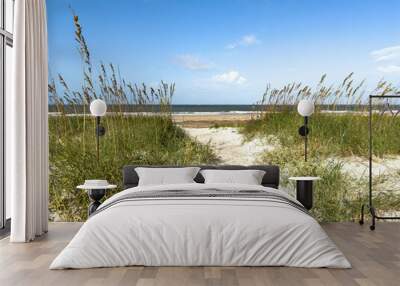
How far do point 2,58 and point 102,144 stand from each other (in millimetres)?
1899

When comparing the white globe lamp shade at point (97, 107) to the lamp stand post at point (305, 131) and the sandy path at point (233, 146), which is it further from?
the lamp stand post at point (305, 131)

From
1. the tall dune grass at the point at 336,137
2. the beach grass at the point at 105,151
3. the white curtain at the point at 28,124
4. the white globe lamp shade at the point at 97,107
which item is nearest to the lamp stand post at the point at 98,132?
the white globe lamp shade at the point at 97,107

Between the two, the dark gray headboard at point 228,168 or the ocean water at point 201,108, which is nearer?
the dark gray headboard at point 228,168

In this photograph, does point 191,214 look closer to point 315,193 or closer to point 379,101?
point 315,193

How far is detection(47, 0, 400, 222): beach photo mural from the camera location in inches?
289

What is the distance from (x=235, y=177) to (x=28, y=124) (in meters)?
2.32

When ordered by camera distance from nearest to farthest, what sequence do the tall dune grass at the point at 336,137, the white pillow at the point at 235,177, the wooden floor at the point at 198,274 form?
the wooden floor at the point at 198,274 → the white pillow at the point at 235,177 → the tall dune grass at the point at 336,137

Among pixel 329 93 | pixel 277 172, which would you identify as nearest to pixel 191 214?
pixel 277 172

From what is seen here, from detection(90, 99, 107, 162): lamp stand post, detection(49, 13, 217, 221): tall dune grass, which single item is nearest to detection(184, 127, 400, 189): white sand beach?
detection(49, 13, 217, 221): tall dune grass

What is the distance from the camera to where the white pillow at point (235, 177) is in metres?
6.32

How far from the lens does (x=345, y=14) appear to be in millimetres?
7887

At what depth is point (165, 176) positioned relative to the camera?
6383 millimetres

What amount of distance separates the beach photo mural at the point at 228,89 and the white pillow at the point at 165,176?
0.72 m

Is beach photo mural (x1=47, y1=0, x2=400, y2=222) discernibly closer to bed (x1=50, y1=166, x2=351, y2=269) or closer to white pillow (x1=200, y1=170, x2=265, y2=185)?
white pillow (x1=200, y1=170, x2=265, y2=185)
